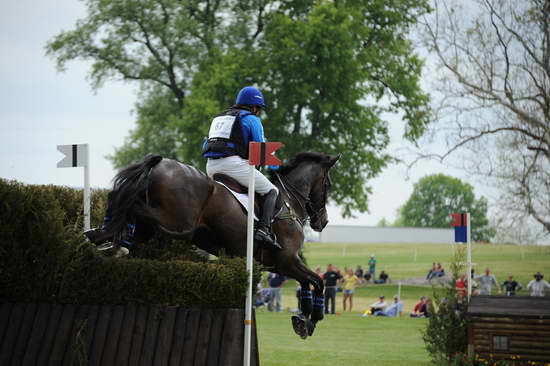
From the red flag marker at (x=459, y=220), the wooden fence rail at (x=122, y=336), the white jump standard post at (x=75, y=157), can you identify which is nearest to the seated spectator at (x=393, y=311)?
the red flag marker at (x=459, y=220)

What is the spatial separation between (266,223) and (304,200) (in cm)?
125

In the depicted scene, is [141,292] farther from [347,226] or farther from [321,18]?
[347,226]

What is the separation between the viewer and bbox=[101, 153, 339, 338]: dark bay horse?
24.0 ft

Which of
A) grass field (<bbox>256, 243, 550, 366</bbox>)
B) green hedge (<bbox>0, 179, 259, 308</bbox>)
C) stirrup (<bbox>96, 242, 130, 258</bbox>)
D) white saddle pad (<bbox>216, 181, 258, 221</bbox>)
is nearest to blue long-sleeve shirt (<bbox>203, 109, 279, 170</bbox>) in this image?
white saddle pad (<bbox>216, 181, 258, 221</bbox>)

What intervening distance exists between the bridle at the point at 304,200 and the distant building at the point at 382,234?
267ft

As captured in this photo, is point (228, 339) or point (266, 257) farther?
point (266, 257)

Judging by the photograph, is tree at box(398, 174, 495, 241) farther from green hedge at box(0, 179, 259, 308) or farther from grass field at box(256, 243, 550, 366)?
green hedge at box(0, 179, 259, 308)

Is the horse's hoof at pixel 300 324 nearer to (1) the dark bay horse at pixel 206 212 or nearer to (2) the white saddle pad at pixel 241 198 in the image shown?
(1) the dark bay horse at pixel 206 212

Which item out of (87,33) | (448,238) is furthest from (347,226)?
(87,33)

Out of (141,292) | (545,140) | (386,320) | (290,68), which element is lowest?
(386,320)

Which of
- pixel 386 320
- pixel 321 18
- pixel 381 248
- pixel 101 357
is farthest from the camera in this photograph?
pixel 381 248

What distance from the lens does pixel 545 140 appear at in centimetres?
2309

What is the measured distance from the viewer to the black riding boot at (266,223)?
823cm

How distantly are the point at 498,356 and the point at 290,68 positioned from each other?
65.1 feet
